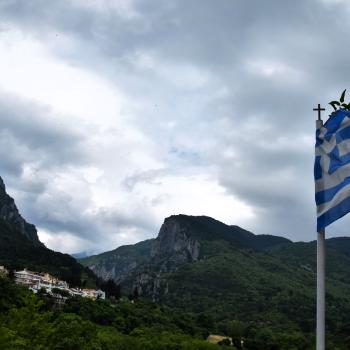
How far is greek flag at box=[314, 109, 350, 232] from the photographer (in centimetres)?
1324

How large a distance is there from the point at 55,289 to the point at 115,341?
206ft

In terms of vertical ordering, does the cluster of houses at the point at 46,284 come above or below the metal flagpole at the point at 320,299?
above

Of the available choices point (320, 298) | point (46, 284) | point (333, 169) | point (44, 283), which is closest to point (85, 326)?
point (320, 298)

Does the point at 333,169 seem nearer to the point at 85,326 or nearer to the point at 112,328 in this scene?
the point at 85,326

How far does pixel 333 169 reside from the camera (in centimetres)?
1383

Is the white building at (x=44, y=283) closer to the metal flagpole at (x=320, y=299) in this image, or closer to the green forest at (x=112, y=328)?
the green forest at (x=112, y=328)

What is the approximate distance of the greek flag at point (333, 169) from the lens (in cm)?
1324

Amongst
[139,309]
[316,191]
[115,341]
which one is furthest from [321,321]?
[139,309]

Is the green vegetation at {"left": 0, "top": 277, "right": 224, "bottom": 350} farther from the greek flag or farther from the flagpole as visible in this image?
the greek flag

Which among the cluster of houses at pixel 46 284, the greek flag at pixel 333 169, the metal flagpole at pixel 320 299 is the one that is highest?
the cluster of houses at pixel 46 284

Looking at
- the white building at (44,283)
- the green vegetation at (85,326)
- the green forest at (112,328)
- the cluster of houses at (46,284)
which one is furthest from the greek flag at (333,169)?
the white building at (44,283)

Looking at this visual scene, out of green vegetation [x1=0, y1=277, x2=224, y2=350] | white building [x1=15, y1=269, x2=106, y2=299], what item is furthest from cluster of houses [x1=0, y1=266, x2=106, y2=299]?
green vegetation [x1=0, y1=277, x2=224, y2=350]

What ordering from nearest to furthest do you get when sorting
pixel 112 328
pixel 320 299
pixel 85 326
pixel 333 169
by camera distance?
1. pixel 320 299
2. pixel 333 169
3. pixel 85 326
4. pixel 112 328

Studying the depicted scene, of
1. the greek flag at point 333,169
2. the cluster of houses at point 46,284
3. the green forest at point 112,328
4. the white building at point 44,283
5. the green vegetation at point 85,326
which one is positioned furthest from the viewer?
the white building at point 44,283
